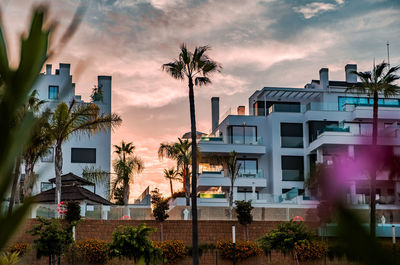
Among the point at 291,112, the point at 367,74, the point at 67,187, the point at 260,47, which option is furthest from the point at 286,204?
the point at 260,47

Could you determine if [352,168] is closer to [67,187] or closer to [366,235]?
[366,235]

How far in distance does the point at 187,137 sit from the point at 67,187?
22.9 meters

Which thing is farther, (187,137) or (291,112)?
(187,137)

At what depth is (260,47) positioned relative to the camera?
24.9 metres

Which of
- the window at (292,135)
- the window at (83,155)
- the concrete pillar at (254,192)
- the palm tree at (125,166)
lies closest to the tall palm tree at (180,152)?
the palm tree at (125,166)

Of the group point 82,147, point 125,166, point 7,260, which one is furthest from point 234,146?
point 7,260

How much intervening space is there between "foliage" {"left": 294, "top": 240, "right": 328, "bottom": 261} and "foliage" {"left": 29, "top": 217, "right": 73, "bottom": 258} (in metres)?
10.8

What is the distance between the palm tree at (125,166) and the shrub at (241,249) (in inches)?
910

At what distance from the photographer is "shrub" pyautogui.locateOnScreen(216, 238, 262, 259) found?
31111 mm

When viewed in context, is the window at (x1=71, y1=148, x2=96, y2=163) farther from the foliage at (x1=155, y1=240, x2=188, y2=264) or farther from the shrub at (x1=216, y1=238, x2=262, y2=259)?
the shrub at (x1=216, y1=238, x2=262, y2=259)

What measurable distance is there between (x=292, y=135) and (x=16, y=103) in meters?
52.2

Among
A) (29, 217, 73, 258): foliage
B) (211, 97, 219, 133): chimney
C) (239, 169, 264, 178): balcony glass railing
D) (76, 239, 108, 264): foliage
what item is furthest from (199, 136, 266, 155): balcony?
(29, 217, 73, 258): foliage

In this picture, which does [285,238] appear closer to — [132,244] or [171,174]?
[132,244]

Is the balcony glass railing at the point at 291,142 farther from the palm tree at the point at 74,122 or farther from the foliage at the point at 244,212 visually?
the palm tree at the point at 74,122
